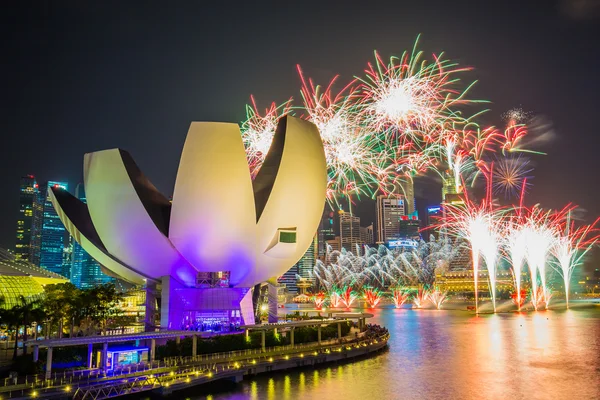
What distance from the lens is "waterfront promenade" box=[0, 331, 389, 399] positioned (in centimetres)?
1939

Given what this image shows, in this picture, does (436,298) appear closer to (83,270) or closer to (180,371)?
(180,371)

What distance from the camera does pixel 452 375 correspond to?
26750 mm

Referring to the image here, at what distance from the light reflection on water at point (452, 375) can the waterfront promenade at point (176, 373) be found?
0.61 meters

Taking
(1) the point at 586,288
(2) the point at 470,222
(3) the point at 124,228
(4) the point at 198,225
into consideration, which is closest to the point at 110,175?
(3) the point at 124,228

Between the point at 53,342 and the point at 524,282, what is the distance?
373 feet

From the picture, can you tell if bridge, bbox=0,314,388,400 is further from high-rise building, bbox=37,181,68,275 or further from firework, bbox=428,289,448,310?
high-rise building, bbox=37,181,68,275

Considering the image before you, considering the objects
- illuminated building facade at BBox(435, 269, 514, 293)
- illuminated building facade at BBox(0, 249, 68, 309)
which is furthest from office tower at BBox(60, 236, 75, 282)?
illuminated building facade at BBox(0, 249, 68, 309)

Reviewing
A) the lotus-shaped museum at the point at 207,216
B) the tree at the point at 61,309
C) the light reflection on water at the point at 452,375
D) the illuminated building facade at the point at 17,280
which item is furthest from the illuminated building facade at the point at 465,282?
the tree at the point at 61,309

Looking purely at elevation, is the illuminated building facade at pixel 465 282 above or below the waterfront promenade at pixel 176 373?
above

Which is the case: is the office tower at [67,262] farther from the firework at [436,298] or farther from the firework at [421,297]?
the firework at [436,298]

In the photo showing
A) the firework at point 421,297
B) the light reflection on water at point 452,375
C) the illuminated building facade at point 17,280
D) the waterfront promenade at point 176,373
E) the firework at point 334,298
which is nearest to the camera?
the waterfront promenade at point 176,373

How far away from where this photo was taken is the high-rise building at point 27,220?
534 feet

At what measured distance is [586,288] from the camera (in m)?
142

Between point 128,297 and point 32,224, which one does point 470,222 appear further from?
point 32,224
